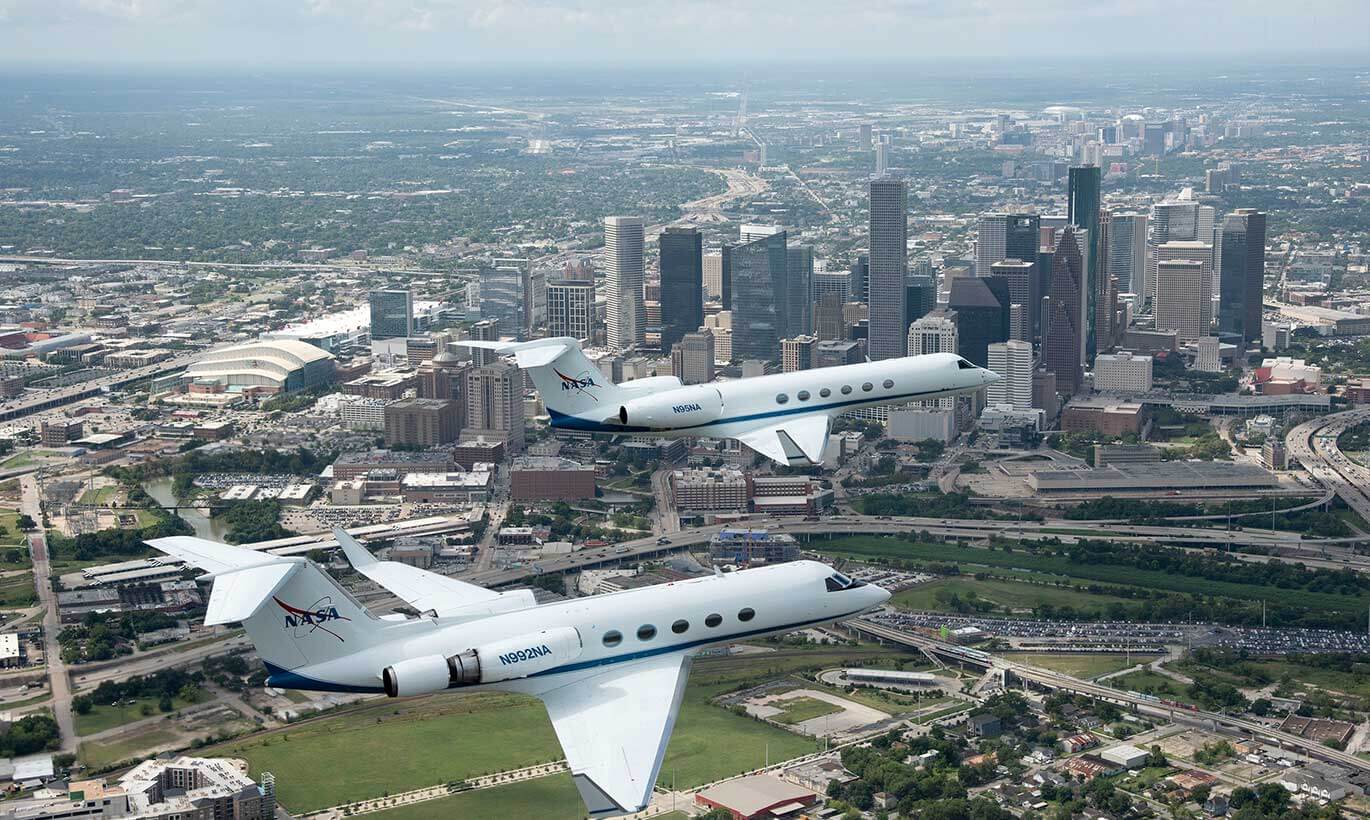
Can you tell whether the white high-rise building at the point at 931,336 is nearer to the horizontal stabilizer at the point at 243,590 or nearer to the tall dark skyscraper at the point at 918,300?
the tall dark skyscraper at the point at 918,300

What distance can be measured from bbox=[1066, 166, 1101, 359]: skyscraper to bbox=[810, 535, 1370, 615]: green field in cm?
4312

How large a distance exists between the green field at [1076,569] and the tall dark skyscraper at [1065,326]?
109ft

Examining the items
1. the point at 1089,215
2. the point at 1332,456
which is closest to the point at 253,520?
the point at 1332,456

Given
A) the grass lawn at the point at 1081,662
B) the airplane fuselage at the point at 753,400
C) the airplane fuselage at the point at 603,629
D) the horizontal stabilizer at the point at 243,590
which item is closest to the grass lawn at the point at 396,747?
the airplane fuselage at the point at 753,400

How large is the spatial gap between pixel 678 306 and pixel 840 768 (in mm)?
65620

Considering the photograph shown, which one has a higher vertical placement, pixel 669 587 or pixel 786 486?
pixel 669 587

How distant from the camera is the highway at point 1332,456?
255ft

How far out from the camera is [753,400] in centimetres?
3775

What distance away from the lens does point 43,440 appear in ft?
283

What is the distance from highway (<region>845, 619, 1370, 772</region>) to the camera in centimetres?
4728

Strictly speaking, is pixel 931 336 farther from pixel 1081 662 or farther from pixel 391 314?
pixel 1081 662

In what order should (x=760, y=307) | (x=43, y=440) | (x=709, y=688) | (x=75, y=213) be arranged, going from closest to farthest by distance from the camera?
(x=709, y=688), (x=43, y=440), (x=760, y=307), (x=75, y=213)

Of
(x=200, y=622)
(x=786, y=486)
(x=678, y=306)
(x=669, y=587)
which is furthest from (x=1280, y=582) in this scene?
(x=678, y=306)

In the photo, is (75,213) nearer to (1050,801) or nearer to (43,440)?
(43,440)
